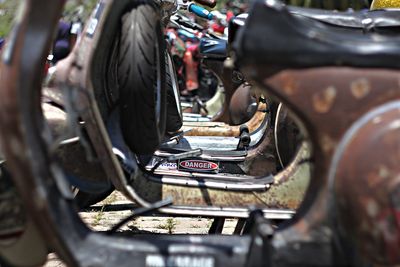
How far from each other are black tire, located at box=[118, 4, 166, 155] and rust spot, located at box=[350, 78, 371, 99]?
3.40 ft

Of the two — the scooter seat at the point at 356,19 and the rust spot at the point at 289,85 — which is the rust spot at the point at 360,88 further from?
the scooter seat at the point at 356,19

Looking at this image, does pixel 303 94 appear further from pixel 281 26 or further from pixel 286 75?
pixel 281 26

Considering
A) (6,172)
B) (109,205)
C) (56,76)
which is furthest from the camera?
(109,205)

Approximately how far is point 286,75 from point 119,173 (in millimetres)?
911

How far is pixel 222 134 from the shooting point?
551 cm

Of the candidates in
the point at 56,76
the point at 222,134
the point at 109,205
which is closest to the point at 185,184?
the point at 56,76

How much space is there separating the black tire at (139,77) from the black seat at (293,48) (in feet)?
2.76

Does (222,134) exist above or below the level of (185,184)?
below

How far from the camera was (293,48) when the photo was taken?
72.6 inches

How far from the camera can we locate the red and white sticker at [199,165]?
12.6ft

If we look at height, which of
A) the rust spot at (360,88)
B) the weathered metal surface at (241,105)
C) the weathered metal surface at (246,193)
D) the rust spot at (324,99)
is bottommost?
the weathered metal surface at (241,105)

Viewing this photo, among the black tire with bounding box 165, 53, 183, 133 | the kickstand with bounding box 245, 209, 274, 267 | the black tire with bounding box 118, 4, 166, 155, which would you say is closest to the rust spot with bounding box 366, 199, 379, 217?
the kickstand with bounding box 245, 209, 274, 267

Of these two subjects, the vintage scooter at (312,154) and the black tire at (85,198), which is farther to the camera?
the black tire at (85,198)

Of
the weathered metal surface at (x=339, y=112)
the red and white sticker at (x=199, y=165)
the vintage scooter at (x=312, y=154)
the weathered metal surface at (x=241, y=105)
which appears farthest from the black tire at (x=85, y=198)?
the weathered metal surface at (x=241, y=105)
